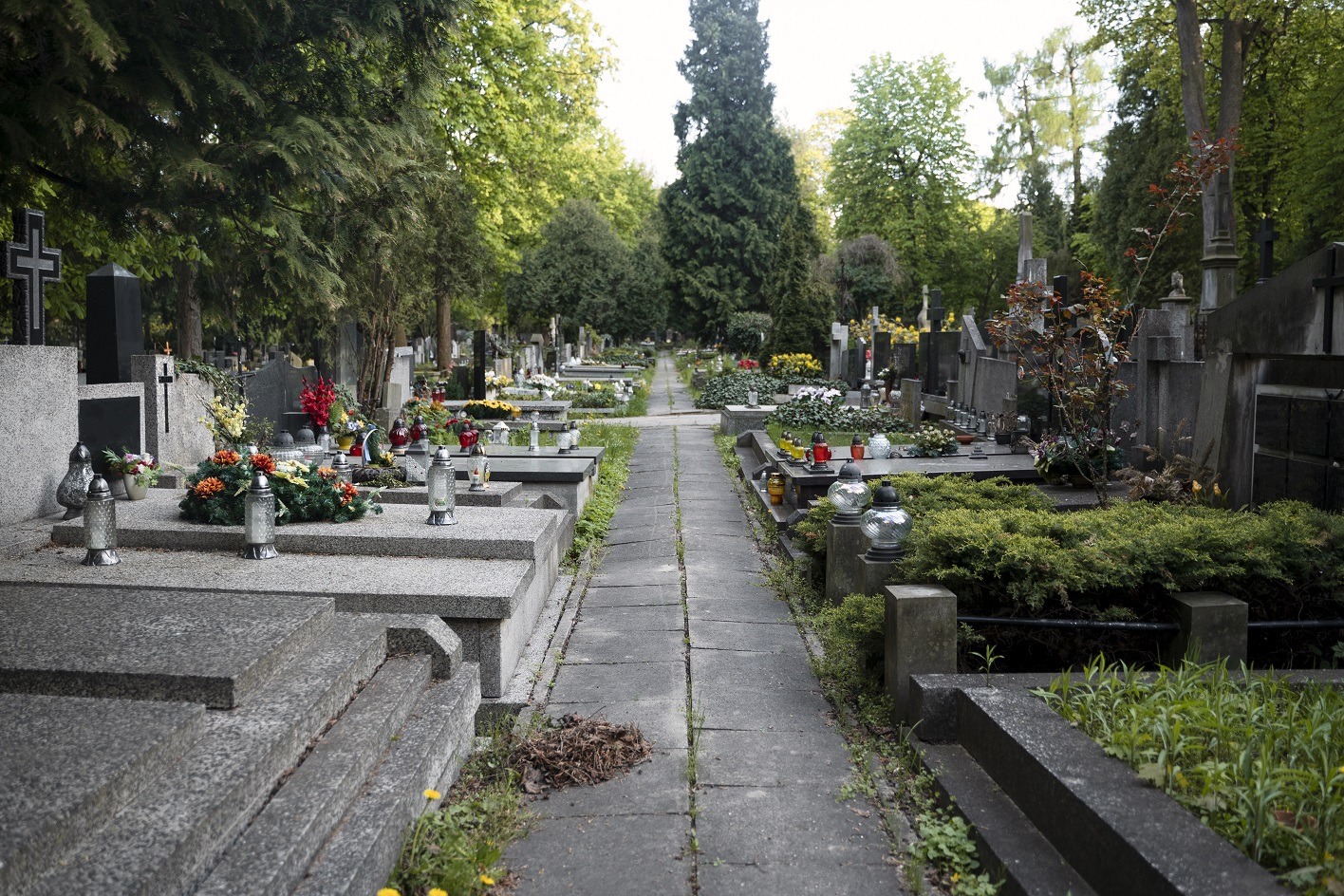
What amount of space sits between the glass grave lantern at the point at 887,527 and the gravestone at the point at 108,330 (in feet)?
23.6

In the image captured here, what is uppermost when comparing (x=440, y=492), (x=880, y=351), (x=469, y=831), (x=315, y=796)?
(x=880, y=351)

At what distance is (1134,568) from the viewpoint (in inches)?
197

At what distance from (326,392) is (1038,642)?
8.56m

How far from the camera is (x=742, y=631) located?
6891mm

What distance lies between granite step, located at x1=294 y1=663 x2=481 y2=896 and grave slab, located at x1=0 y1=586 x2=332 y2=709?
611mm

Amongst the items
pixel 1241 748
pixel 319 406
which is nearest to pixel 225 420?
pixel 319 406

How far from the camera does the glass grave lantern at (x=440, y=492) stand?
6.92 meters

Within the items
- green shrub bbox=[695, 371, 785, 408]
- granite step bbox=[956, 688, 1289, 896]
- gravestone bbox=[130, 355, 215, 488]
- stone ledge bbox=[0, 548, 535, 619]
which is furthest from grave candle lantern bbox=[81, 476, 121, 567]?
green shrub bbox=[695, 371, 785, 408]

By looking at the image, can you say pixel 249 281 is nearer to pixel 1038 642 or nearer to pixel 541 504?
pixel 541 504

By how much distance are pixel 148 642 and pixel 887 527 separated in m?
3.87

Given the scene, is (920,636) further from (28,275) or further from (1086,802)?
(28,275)

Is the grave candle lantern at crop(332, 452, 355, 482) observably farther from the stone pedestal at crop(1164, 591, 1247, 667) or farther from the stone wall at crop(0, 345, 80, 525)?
the stone pedestal at crop(1164, 591, 1247, 667)

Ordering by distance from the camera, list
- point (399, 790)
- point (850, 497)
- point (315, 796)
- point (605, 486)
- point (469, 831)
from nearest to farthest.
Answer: point (315, 796) < point (399, 790) < point (469, 831) < point (850, 497) < point (605, 486)

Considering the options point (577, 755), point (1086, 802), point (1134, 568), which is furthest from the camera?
point (1134, 568)
